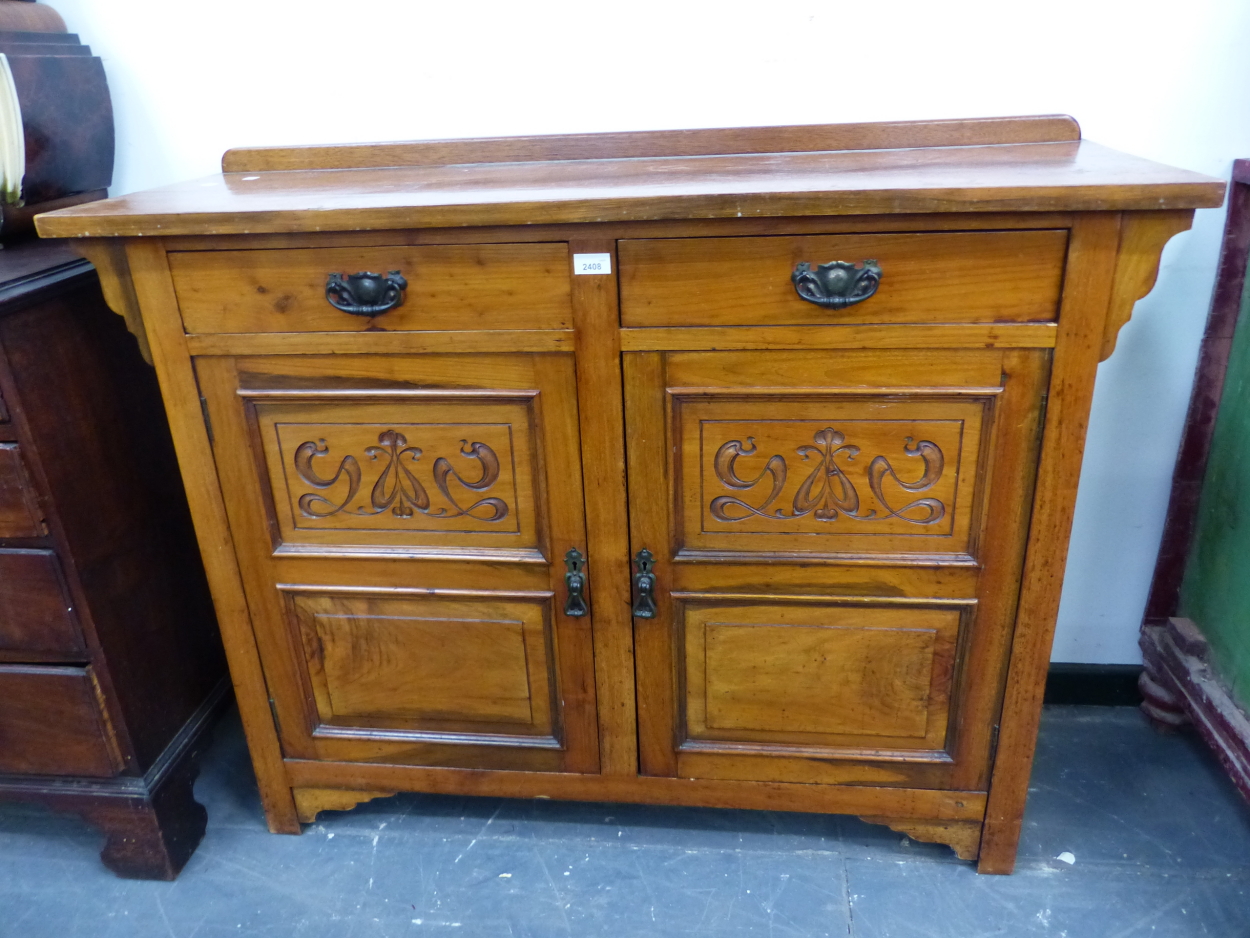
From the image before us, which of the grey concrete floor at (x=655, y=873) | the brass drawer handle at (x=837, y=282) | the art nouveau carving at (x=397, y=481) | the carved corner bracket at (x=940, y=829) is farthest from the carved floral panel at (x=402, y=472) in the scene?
the carved corner bracket at (x=940, y=829)

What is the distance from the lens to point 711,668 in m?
1.36

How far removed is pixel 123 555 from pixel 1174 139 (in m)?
1.82

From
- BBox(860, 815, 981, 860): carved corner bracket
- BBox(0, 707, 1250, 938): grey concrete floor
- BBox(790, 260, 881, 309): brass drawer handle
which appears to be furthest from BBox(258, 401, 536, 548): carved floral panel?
BBox(860, 815, 981, 860): carved corner bracket

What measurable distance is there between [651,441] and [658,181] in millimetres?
346

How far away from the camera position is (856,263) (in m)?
1.09

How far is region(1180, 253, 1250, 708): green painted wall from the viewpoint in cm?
150

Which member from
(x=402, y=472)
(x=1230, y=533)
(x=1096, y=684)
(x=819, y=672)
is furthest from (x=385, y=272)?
(x=1096, y=684)

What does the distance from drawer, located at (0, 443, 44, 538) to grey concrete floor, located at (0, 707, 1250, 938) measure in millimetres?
651

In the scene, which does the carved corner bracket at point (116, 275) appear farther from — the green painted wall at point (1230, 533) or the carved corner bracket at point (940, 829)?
the green painted wall at point (1230, 533)

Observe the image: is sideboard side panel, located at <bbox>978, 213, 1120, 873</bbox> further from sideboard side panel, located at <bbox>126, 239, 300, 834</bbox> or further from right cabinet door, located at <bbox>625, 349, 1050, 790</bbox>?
sideboard side panel, located at <bbox>126, 239, 300, 834</bbox>

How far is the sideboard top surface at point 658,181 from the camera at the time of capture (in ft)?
3.35

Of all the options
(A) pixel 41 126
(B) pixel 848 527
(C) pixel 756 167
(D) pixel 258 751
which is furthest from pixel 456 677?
(A) pixel 41 126

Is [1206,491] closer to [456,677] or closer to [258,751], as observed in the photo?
[456,677]

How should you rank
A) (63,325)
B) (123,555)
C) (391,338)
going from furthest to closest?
1. (123,555)
2. (63,325)
3. (391,338)
